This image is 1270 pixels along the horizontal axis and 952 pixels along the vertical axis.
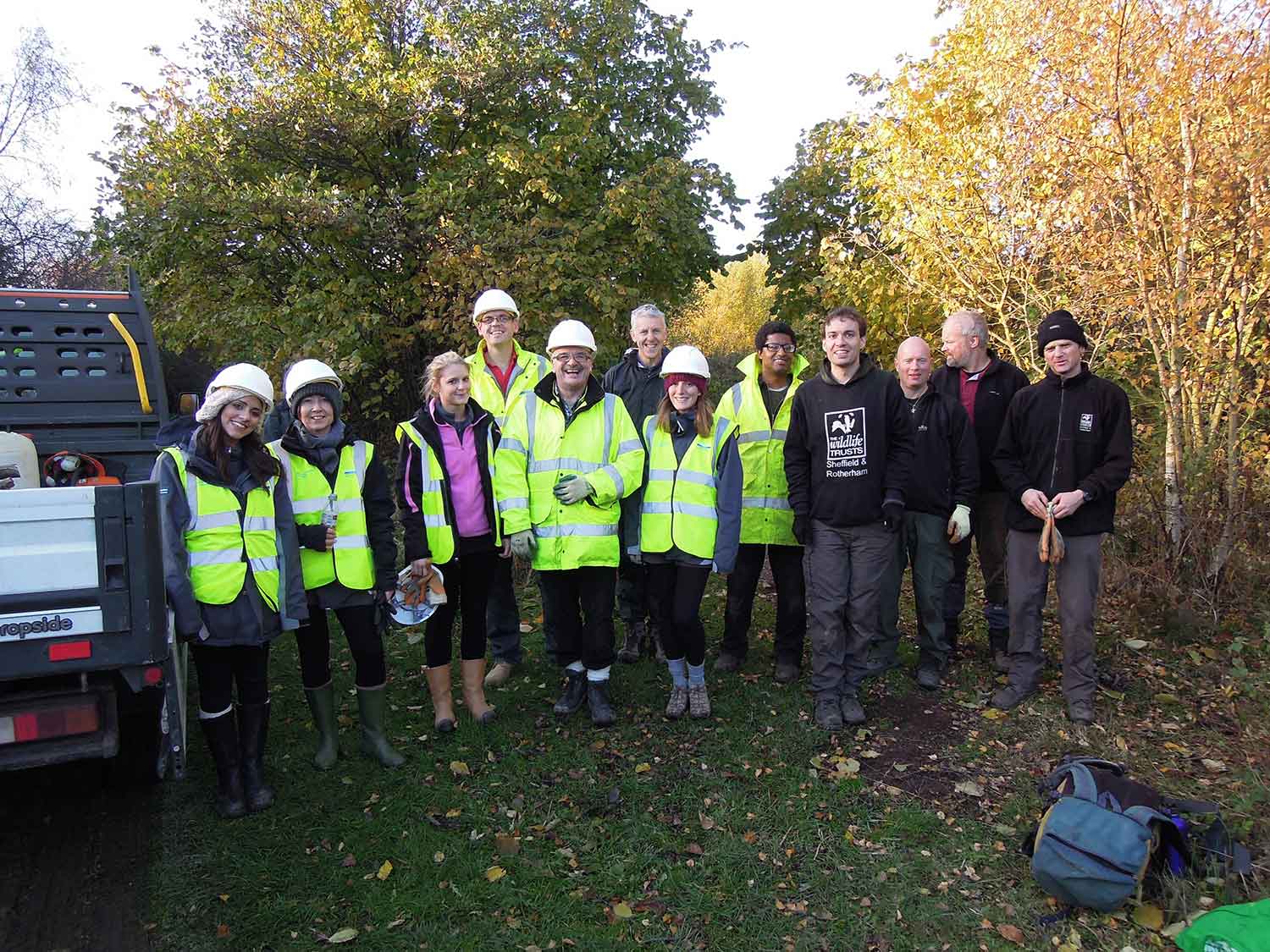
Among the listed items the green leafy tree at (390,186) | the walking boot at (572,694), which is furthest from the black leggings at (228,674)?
the green leafy tree at (390,186)

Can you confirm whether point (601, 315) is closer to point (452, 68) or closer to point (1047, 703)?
point (452, 68)

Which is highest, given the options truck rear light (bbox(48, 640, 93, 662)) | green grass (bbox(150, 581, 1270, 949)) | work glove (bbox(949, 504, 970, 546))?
work glove (bbox(949, 504, 970, 546))

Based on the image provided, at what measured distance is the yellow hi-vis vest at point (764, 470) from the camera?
5.16 metres

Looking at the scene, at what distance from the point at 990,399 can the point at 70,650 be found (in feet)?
16.6

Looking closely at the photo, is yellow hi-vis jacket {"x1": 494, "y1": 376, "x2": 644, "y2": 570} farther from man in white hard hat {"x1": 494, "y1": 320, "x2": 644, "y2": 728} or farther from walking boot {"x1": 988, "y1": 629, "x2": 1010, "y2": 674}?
walking boot {"x1": 988, "y1": 629, "x2": 1010, "y2": 674}

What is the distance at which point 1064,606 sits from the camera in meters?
4.67

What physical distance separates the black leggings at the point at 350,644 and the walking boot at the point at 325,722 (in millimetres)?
51

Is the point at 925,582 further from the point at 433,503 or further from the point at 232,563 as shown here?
the point at 232,563

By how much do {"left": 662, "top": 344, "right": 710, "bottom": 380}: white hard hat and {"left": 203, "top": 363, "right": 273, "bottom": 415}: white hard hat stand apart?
208 centimetres

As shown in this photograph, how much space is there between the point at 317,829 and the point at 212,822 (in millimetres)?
518

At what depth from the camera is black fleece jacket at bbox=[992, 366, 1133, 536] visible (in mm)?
4512

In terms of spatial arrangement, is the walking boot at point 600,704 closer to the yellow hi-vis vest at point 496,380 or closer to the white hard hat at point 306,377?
the yellow hi-vis vest at point 496,380

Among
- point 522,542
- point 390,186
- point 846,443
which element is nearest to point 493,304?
point 522,542

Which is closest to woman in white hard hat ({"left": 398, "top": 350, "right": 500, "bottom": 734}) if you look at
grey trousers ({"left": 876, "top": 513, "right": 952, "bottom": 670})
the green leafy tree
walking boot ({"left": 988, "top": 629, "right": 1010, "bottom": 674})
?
grey trousers ({"left": 876, "top": 513, "right": 952, "bottom": 670})
